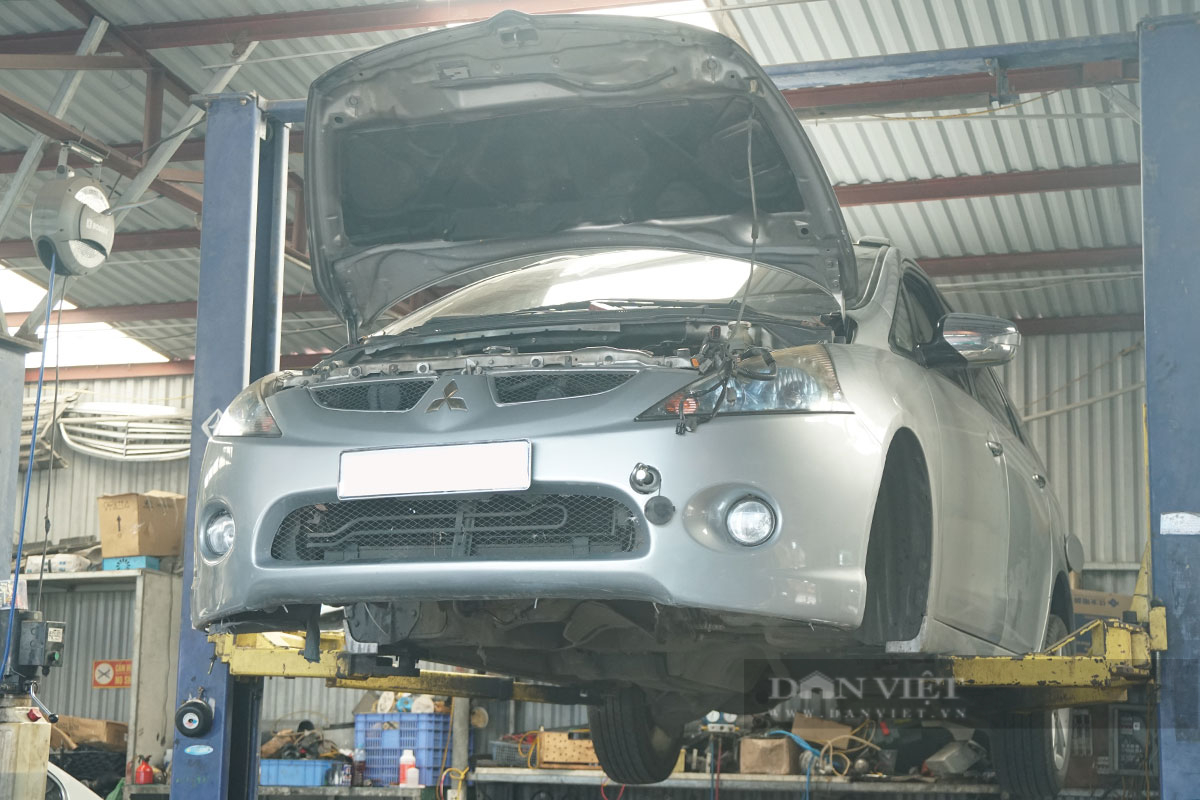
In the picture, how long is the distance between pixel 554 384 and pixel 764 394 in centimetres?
50

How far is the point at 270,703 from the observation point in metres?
14.7

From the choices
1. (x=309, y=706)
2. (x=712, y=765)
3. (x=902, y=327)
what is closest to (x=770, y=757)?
(x=712, y=765)

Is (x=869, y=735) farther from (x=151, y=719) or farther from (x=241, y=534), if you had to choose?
(x=241, y=534)

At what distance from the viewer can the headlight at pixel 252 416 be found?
334 centimetres

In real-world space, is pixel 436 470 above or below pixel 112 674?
above

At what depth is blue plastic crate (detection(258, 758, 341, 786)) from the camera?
12.0m

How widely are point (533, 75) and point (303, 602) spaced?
1544 mm

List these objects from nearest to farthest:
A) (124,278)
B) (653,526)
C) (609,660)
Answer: (653,526) < (609,660) < (124,278)

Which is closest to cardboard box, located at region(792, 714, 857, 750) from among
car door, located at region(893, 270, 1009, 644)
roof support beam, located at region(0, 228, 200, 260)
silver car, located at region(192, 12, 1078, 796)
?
silver car, located at region(192, 12, 1078, 796)

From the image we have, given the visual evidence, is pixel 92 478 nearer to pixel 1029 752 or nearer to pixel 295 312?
pixel 295 312

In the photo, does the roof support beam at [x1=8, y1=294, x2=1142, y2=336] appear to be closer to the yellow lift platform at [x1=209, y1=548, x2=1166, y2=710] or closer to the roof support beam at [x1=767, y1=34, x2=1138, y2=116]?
the roof support beam at [x1=767, y1=34, x2=1138, y2=116]

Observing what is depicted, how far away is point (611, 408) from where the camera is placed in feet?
9.93

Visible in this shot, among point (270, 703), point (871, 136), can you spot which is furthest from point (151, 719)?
point (871, 136)

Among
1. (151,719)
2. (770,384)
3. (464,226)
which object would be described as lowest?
(151,719)
